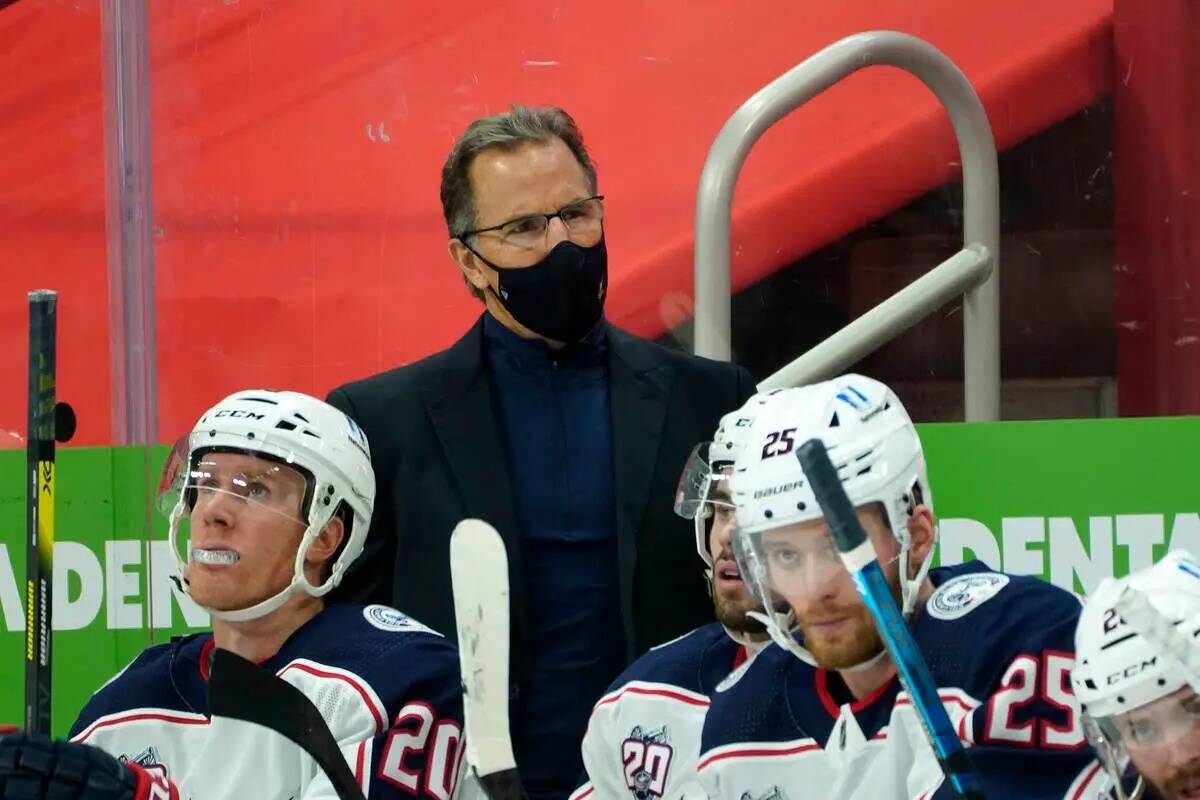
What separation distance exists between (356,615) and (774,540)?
0.58 meters

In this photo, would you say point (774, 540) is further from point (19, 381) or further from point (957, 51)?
point (19, 381)

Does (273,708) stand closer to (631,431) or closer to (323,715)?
(323,715)

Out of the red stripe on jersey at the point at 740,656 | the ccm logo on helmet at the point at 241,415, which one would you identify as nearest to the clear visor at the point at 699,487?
the red stripe on jersey at the point at 740,656

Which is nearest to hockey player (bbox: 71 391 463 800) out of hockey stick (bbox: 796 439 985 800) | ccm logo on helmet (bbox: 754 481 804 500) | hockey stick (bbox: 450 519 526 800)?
hockey stick (bbox: 450 519 526 800)

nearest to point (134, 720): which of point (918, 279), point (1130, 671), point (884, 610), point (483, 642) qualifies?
point (483, 642)

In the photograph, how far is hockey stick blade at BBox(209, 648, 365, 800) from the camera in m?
1.76

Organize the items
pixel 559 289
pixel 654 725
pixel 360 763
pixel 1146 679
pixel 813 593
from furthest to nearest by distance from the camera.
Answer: pixel 559 289, pixel 654 725, pixel 360 763, pixel 813 593, pixel 1146 679

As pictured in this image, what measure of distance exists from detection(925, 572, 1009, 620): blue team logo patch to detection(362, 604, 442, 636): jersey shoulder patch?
597mm

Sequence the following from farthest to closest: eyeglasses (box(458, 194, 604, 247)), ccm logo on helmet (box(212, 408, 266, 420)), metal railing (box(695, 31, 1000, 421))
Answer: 1. metal railing (box(695, 31, 1000, 421))
2. eyeglasses (box(458, 194, 604, 247))
3. ccm logo on helmet (box(212, 408, 266, 420))

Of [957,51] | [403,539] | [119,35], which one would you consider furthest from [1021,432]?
[119,35]

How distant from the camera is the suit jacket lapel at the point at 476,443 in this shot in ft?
7.08

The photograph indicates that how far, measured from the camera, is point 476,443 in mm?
2227

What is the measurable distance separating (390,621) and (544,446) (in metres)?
0.33

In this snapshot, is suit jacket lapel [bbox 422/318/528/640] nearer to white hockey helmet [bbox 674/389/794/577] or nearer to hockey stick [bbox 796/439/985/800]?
white hockey helmet [bbox 674/389/794/577]
